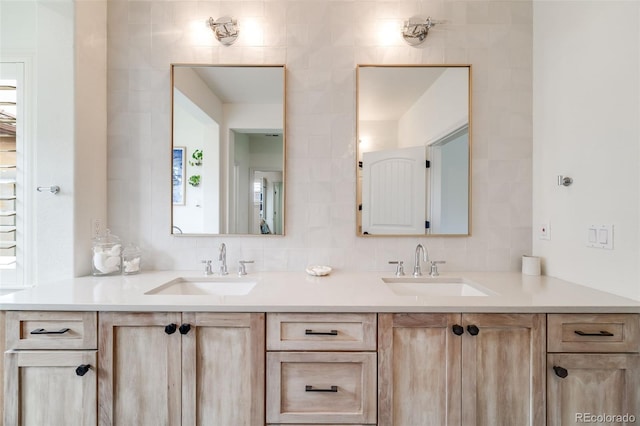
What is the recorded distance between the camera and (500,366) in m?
1.25

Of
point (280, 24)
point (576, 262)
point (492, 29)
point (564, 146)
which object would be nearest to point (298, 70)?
point (280, 24)

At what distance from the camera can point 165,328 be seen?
125cm

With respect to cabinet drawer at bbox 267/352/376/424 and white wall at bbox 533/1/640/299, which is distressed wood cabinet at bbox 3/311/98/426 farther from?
white wall at bbox 533/1/640/299

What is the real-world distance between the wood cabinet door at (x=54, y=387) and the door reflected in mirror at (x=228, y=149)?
32.3 inches

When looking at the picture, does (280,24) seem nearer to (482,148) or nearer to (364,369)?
(482,148)

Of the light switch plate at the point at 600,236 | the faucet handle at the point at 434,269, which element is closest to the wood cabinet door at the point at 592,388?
the light switch plate at the point at 600,236

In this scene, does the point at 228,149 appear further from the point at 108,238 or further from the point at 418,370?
the point at 418,370

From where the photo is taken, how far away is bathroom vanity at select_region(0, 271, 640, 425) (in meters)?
1.23

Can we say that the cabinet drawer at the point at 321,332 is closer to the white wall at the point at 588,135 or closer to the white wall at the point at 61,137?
Answer: the white wall at the point at 588,135

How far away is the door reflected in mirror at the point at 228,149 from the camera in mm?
1861

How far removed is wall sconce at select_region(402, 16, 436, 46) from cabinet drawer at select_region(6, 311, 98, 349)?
7.18 ft

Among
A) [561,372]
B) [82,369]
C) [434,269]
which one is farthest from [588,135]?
[82,369]

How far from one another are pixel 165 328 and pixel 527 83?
2384 millimetres

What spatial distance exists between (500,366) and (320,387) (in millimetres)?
750
